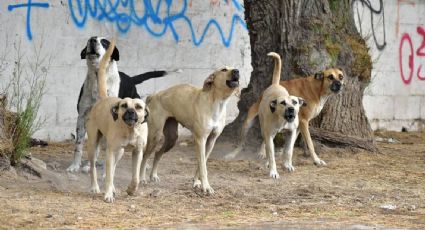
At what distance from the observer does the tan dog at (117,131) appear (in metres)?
7.30

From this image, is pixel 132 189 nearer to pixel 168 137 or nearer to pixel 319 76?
pixel 168 137

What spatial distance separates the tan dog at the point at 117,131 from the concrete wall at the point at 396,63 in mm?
6679

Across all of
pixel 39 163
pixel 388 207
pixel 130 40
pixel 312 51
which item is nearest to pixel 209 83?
pixel 39 163

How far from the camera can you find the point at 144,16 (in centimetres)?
1197

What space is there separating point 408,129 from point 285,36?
4.59m

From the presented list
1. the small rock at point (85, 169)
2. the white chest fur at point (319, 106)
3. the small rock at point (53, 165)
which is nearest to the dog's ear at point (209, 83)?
the small rock at point (85, 169)

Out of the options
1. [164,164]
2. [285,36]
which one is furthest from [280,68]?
[164,164]

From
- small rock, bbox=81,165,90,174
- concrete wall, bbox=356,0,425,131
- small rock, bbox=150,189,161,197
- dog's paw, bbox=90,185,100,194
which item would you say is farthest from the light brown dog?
concrete wall, bbox=356,0,425,131

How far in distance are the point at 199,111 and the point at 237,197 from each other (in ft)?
2.85

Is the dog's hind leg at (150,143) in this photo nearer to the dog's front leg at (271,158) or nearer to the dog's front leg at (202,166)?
the dog's front leg at (202,166)

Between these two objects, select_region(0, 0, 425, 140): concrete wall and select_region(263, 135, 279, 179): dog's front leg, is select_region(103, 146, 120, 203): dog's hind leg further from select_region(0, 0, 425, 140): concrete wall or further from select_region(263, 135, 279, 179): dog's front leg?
select_region(0, 0, 425, 140): concrete wall

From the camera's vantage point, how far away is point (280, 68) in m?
9.99

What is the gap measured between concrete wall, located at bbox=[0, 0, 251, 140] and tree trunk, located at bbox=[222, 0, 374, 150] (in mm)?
A: 1596

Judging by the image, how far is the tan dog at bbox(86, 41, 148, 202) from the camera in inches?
287
